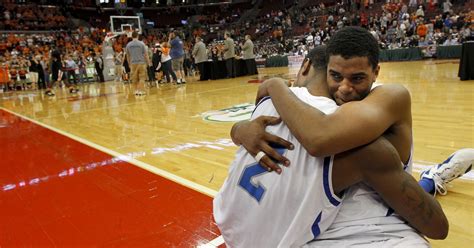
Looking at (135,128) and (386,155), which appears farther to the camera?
(135,128)

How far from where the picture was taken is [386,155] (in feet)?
3.23

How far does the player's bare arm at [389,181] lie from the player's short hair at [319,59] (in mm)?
361

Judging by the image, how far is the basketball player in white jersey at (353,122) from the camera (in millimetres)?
979

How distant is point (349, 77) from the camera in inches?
44.6

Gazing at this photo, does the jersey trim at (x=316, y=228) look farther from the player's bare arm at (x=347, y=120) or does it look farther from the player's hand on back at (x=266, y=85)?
the player's hand on back at (x=266, y=85)

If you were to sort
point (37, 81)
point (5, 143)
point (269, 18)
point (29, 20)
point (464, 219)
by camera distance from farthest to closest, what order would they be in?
point (269, 18)
point (29, 20)
point (37, 81)
point (5, 143)
point (464, 219)

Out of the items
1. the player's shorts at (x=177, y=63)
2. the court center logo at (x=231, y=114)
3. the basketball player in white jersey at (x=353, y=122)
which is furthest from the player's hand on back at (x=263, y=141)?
the player's shorts at (x=177, y=63)

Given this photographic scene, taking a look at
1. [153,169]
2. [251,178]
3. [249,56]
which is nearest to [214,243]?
[251,178]

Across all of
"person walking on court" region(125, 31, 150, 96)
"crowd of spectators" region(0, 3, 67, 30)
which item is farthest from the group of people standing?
"crowd of spectators" region(0, 3, 67, 30)

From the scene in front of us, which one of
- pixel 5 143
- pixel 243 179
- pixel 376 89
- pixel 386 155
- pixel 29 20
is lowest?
pixel 5 143

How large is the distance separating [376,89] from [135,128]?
4.14 metres

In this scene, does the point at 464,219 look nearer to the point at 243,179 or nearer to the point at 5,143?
the point at 243,179

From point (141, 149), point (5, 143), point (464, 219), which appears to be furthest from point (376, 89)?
point (5, 143)

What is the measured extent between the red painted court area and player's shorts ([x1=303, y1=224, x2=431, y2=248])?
896 mm
